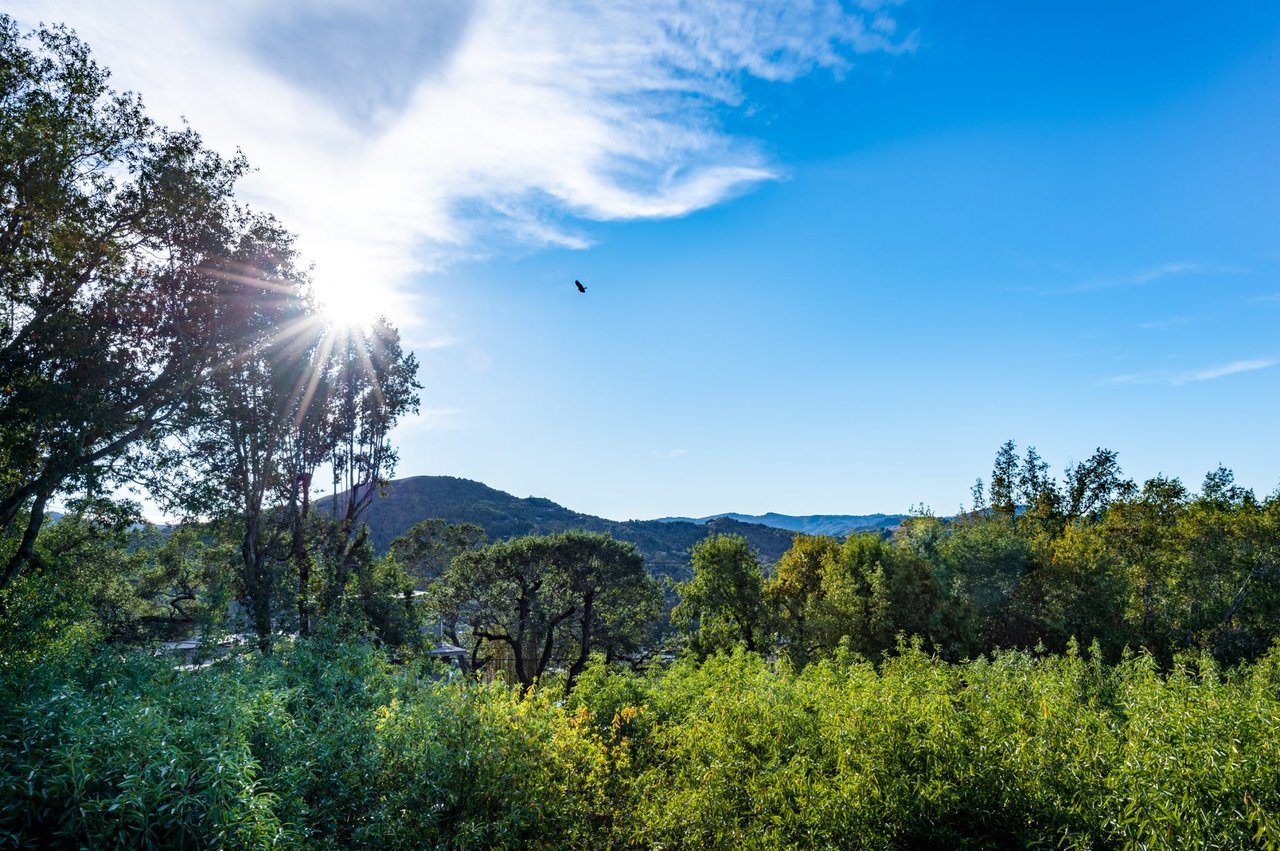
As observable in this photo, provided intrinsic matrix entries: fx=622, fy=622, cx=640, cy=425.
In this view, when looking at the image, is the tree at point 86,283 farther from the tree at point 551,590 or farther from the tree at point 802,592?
the tree at point 802,592

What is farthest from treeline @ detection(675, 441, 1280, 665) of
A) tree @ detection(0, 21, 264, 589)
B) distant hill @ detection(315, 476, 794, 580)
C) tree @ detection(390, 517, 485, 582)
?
distant hill @ detection(315, 476, 794, 580)

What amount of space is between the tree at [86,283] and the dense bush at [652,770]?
11.7ft

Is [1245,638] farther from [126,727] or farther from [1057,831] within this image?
[126,727]

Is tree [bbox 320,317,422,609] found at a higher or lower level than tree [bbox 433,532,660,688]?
higher

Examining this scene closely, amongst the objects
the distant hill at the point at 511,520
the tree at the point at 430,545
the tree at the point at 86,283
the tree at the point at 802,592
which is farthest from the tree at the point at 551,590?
the distant hill at the point at 511,520

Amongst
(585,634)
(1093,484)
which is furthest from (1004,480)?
(585,634)

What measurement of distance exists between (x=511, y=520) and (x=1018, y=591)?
141ft

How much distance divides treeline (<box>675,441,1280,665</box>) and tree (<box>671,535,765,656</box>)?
1.7 inches

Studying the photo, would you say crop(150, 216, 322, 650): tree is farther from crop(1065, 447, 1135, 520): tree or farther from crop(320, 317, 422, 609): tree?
crop(1065, 447, 1135, 520): tree

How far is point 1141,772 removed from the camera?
427 centimetres

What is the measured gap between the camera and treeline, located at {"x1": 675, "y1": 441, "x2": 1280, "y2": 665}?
18281 mm

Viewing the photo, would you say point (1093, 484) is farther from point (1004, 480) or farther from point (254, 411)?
point (254, 411)

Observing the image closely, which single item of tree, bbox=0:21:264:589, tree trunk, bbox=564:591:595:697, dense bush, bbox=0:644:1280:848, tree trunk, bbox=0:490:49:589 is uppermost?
tree, bbox=0:21:264:589

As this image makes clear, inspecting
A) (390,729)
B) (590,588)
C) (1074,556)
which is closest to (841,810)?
(390,729)
